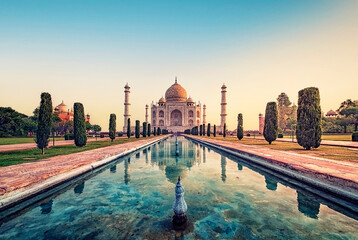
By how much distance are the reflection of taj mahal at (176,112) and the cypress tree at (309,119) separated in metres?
42.8

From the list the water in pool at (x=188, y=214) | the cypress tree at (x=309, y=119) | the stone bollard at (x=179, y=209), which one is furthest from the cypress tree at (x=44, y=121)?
the cypress tree at (x=309, y=119)

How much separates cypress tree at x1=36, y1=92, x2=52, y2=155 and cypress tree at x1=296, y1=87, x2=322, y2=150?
13013 millimetres

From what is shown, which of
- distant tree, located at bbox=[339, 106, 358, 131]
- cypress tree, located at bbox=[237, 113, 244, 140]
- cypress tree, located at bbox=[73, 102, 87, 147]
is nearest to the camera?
cypress tree, located at bbox=[73, 102, 87, 147]

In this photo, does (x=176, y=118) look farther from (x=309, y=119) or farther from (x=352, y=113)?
(x=309, y=119)

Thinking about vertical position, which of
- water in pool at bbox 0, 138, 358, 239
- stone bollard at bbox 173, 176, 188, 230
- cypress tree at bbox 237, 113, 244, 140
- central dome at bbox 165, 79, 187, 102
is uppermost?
central dome at bbox 165, 79, 187, 102

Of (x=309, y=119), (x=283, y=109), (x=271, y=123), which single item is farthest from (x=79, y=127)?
(x=283, y=109)

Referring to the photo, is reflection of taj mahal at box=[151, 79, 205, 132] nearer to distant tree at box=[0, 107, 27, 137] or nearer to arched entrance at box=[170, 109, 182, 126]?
arched entrance at box=[170, 109, 182, 126]

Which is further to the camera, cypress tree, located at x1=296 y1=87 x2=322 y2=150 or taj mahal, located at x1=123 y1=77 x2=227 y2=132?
taj mahal, located at x1=123 y1=77 x2=227 y2=132

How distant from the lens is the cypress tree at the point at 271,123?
1452 centimetres

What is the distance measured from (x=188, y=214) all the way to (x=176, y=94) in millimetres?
53404

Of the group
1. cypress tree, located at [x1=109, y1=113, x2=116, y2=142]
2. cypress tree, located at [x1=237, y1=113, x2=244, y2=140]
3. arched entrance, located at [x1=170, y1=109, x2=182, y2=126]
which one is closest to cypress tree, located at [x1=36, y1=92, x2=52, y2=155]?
cypress tree, located at [x1=109, y1=113, x2=116, y2=142]

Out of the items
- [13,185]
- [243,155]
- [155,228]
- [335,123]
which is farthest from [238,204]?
[335,123]

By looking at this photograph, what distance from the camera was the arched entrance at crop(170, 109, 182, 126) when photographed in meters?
58.0

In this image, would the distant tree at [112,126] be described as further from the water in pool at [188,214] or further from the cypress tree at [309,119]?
the cypress tree at [309,119]
